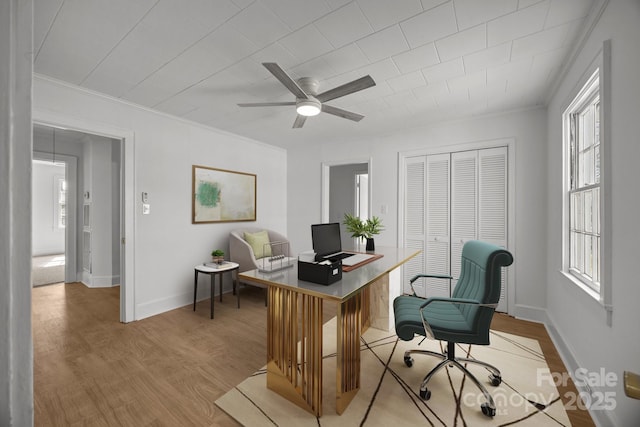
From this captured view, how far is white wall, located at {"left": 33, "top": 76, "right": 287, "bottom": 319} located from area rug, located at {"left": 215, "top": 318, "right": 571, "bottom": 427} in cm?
199

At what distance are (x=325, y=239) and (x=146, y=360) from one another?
1866 millimetres

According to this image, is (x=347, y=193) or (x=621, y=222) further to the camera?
(x=347, y=193)

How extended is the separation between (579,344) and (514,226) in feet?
5.17

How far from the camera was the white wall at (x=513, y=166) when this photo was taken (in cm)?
321

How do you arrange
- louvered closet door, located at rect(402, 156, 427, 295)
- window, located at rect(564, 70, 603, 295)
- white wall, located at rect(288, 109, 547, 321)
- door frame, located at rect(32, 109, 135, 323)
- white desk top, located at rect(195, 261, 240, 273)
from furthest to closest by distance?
louvered closet door, located at rect(402, 156, 427, 295) < white desk top, located at rect(195, 261, 240, 273) < white wall, located at rect(288, 109, 547, 321) < door frame, located at rect(32, 109, 135, 323) < window, located at rect(564, 70, 603, 295)

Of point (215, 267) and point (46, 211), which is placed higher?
point (46, 211)

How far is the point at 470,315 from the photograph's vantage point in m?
1.92

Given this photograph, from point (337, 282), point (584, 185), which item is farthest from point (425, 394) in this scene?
point (584, 185)

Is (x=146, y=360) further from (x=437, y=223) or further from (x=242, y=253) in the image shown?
(x=437, y=223)

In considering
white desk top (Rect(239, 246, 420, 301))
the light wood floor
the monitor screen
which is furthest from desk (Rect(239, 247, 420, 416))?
the light wood floor

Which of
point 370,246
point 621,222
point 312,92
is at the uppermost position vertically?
point 312,92

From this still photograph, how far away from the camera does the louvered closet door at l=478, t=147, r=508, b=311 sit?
3428mm

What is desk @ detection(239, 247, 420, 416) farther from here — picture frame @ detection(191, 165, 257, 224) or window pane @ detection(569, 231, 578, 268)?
picture frame @ detection(191, 165, 257, 224)

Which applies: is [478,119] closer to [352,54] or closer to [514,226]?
[514,226]
